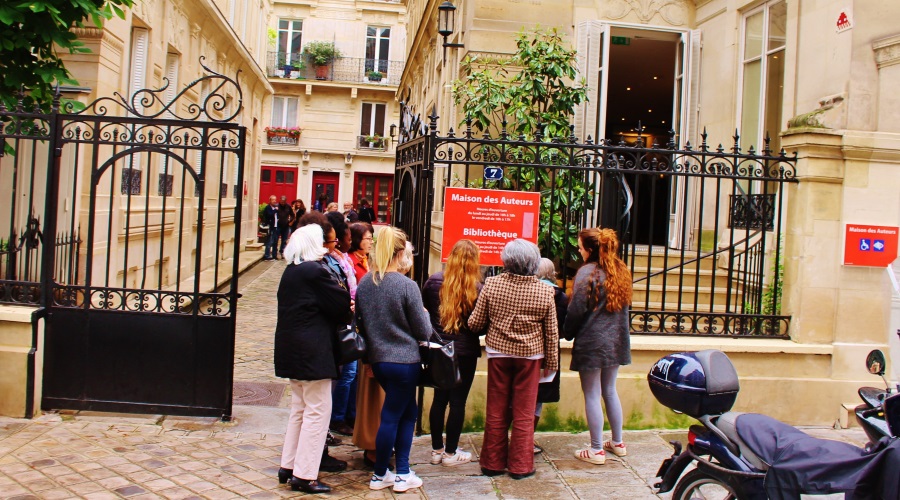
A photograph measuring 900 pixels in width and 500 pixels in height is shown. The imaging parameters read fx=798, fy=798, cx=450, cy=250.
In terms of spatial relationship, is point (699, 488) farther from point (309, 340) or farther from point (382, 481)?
point (309, 340)

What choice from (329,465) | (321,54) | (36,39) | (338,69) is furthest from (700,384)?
(338,69)

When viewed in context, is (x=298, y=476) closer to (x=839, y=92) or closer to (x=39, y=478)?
(x=39, y=478)

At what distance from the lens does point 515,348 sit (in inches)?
227

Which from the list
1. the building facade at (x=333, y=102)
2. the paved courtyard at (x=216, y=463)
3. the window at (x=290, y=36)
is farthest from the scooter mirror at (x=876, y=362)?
the window at (x=290, y=36)

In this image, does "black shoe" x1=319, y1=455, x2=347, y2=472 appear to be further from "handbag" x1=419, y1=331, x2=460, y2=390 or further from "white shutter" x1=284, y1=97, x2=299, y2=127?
"white shutter" x1=284, y1=97, x2=299, y2=127

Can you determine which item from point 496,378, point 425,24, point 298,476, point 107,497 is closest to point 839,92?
point 496,378

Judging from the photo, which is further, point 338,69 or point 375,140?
point 338,69

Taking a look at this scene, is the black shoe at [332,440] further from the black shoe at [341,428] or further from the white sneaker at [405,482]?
the white sneaker at [405,482]

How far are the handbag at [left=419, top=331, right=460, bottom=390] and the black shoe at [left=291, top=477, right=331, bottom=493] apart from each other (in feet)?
3.32

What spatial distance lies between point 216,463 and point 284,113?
34488mm

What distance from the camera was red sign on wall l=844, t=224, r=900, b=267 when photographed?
7.32m

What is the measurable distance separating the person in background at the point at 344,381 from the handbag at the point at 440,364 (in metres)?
1.31

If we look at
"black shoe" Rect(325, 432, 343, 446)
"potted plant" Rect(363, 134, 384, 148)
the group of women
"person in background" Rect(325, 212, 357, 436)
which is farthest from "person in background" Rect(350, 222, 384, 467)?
"potted plant" Rect(363, 134, 384, 148)

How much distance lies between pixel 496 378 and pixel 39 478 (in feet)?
10.6
